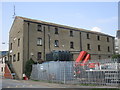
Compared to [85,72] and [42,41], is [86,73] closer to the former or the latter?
[85,72]

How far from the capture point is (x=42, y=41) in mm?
33812

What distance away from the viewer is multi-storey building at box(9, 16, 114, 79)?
3194 centimetres

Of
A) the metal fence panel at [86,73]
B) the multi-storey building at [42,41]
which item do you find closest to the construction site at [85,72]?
the metal fence panel at [86,73]

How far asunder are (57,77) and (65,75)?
1508 millimetres

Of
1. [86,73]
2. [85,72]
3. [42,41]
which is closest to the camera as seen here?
[86,73]

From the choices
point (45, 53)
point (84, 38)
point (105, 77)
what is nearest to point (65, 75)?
point (105, 77)

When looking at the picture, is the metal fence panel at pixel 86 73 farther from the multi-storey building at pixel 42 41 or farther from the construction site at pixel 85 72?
the multi-storey building at pixel 42 41

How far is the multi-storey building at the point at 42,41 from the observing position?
3194cm

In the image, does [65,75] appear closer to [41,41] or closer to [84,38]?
[41,41]

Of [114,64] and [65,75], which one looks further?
[65,75]

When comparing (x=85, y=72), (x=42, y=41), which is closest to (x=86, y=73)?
(x=85, y=72)

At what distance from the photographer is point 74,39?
3878cm

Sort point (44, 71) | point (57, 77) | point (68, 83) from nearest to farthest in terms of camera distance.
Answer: point (68, 83) → point (57, 77) → point (44, 71)

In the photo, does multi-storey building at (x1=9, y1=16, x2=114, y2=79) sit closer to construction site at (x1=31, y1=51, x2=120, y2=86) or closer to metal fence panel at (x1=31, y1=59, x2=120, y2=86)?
construction site at (x1=31, y1=51, x2=120, y2=86)
